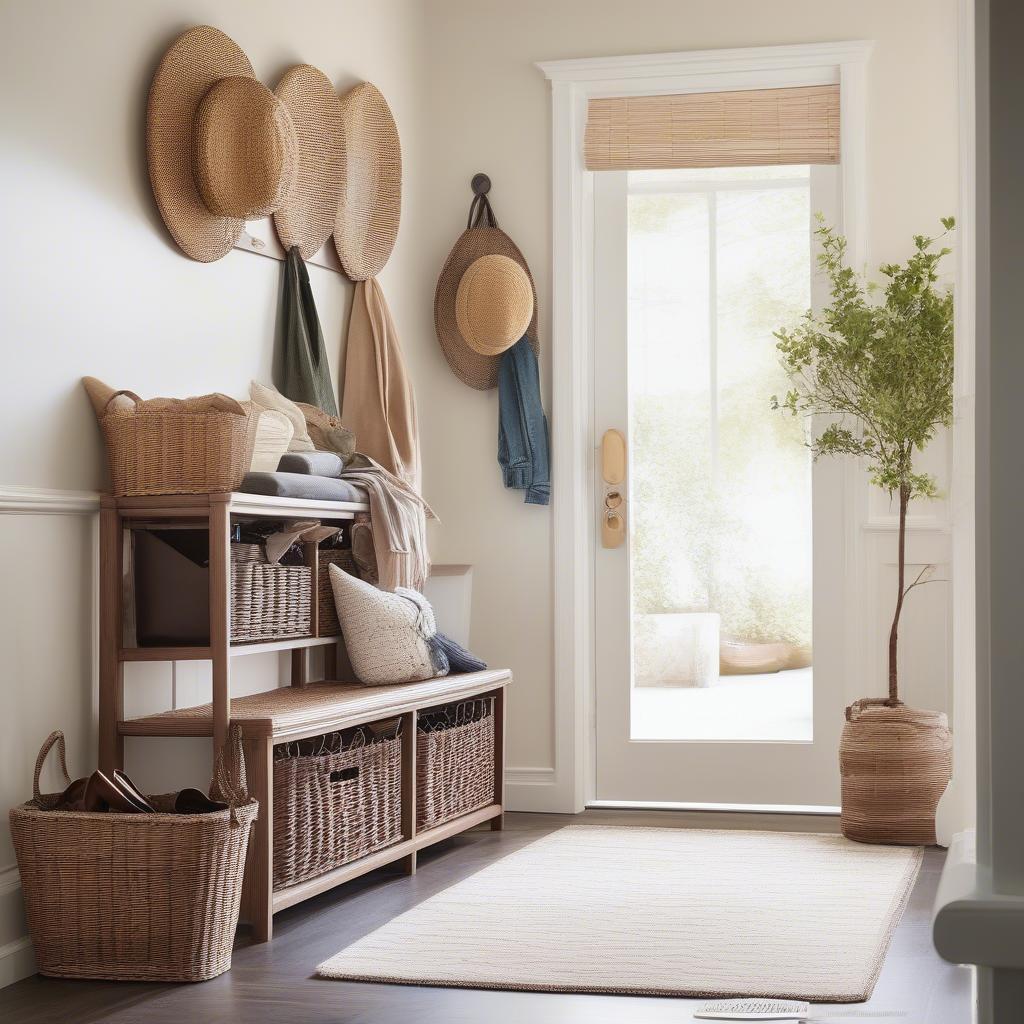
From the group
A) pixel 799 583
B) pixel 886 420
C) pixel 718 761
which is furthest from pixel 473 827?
pixel 886 420

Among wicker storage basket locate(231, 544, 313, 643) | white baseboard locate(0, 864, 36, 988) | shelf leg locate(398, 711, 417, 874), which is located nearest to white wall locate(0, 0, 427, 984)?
white baseboard locate(0, 864, 36, 988)

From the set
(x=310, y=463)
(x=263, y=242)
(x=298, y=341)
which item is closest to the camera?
(x=310, y=463)

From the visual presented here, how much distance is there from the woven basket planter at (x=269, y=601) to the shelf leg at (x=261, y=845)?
0.30 metres

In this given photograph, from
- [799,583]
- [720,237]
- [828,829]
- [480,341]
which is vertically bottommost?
[828,829]

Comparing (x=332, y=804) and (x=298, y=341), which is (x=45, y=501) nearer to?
(x=332, y=804)

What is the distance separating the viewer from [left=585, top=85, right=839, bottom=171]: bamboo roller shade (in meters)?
4.55

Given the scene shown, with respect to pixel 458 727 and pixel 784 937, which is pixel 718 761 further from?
pixel 784 937

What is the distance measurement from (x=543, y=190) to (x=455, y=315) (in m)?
0.53

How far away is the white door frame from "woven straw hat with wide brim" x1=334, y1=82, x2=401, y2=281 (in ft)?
2.01

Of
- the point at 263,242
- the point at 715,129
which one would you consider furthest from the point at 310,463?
the point at 715,129

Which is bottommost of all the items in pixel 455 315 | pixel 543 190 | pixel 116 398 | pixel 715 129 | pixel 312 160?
pixel 116 398

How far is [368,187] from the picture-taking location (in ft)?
14.0

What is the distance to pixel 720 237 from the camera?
4.68 metres

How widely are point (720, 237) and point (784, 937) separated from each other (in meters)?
2.58
